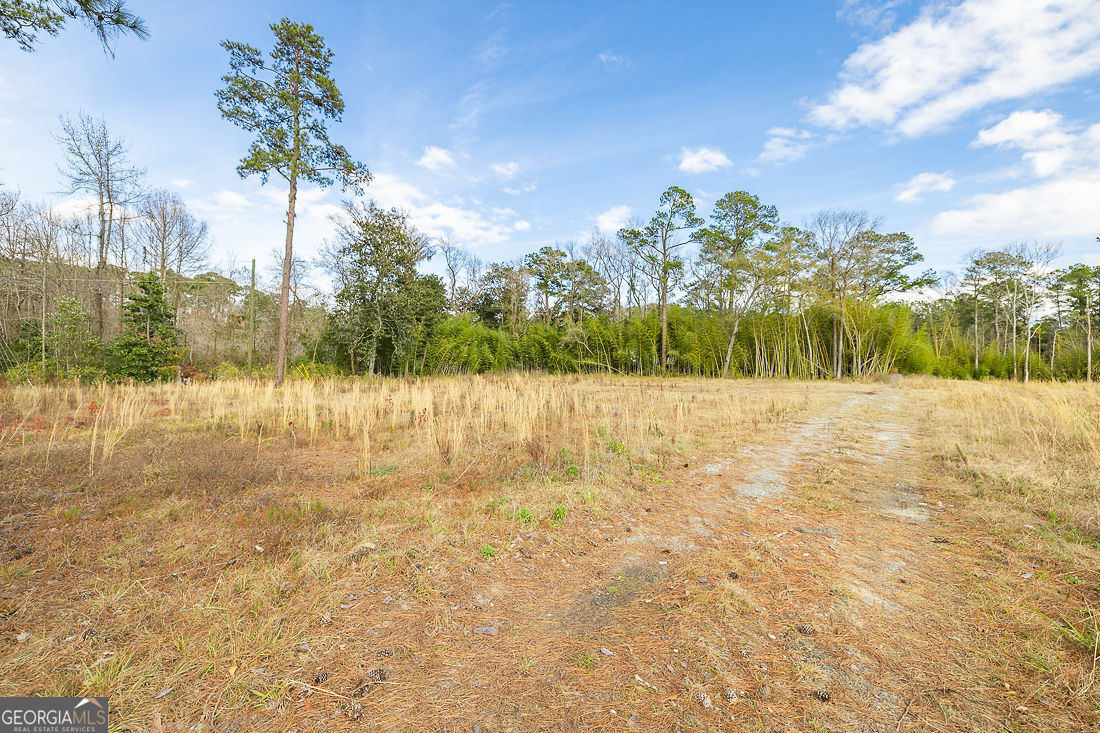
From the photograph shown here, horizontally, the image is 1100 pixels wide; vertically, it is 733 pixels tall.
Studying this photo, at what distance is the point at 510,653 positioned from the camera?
1.85 meters

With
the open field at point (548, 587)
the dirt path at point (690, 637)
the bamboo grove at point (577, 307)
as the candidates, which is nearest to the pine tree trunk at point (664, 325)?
the bamboo grove at point (577, 307)

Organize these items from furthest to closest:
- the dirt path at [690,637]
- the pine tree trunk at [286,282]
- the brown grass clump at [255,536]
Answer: the pine tree trunk at [286,282], the brown grass clump at [255,536], the dirt path at [690,637]

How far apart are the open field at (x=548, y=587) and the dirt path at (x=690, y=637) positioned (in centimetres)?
1

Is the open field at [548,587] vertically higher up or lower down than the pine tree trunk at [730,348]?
lower down

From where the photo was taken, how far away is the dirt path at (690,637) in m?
1.51

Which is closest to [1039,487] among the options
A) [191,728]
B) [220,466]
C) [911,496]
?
[911,496]

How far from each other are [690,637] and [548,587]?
0.84 metres

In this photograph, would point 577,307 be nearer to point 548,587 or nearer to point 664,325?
point 664,325

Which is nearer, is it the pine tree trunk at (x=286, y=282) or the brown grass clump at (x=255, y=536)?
the brown grass clump at (x=255, y=536)

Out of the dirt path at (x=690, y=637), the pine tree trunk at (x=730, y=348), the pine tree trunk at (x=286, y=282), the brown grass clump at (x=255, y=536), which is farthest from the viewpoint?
the pine tree trunk at (x=730, y=348)

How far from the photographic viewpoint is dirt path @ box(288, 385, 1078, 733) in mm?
1515

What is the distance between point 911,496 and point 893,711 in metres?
3.15

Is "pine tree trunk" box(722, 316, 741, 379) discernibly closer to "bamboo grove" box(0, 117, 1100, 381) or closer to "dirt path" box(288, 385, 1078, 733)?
"bamboo grove" box(0, 117, 1100, 381)

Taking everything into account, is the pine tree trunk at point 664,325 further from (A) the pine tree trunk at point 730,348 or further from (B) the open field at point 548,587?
(B) the open field at point 548,587
